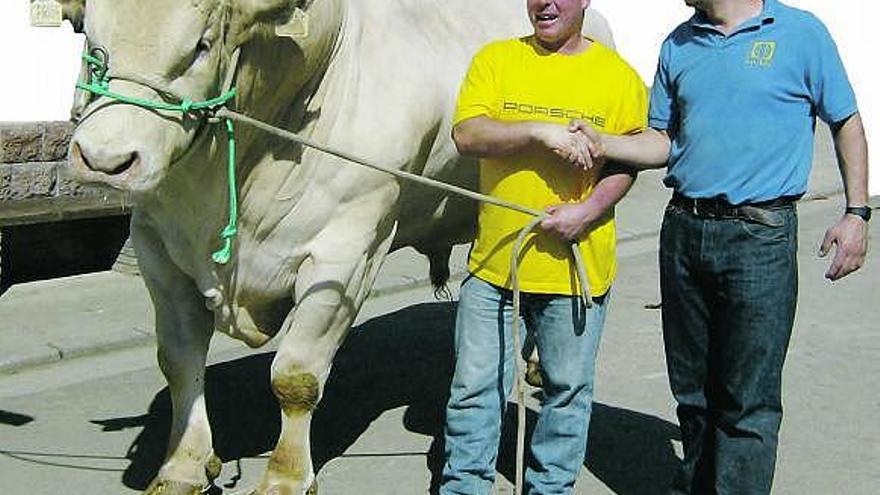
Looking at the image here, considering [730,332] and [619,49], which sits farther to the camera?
[619,49]

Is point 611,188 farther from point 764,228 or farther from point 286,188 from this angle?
point 286,188

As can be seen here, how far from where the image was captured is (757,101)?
12.9 ft

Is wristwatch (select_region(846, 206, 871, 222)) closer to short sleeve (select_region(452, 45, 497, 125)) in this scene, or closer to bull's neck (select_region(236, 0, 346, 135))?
short sleeve (select_region(452, 45, 497, 125))

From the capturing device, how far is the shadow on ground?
17.0 ft

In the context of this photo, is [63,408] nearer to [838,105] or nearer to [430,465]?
[430,465]

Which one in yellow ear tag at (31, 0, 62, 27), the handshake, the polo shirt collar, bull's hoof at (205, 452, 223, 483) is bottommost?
bull's hoof at (205, 452, 223, 483)

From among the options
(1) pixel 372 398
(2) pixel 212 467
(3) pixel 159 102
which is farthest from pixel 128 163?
(1) pixel 372 398

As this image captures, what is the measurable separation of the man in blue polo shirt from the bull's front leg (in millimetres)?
904

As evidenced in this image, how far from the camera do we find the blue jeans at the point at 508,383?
4.18 metres

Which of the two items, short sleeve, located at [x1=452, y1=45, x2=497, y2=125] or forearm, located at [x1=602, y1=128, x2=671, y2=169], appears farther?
short sleeve, located at [x1=452, y1=45, x2=497, y2=125]

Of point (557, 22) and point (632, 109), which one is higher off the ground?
point (557, 22)

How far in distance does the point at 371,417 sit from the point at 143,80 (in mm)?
2556

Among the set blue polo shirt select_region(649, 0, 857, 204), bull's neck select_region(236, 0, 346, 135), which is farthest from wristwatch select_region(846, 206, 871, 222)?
bull's neck select_region(236, 0, 346, 135)

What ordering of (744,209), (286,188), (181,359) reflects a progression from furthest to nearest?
(181,359)
(286,188)
(744,209)
